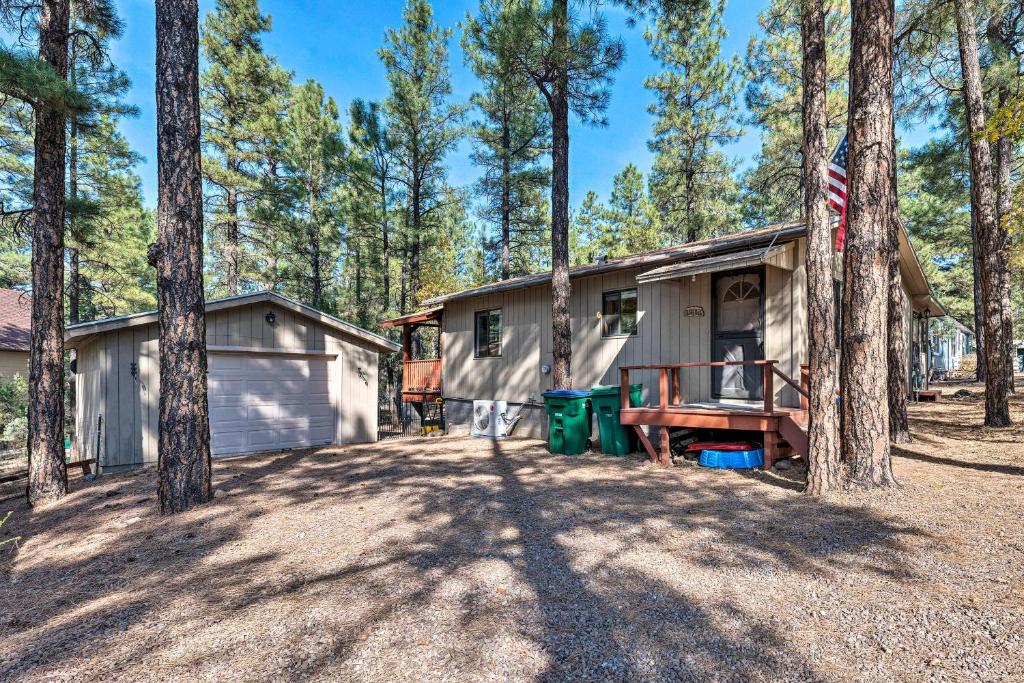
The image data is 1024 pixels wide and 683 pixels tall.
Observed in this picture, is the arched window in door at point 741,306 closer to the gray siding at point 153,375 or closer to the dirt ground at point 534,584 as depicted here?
the dirt ground at point 534,584

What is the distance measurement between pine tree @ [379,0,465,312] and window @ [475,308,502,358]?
6848 mm

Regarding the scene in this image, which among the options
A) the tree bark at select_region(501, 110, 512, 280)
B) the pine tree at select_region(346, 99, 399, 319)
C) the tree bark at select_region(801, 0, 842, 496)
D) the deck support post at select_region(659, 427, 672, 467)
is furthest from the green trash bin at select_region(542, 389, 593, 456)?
the pine tree at select_region(346, 99, 399, 319)

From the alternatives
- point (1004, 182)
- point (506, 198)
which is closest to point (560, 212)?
point (1004, 182)

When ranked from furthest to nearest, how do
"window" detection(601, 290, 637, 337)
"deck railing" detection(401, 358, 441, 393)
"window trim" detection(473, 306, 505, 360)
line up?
"deck railing" detection(401, 358, 441, 393)
"window trim" detection(473, 306, 505, 360)
"window" detection(601, 290, 637, 337)

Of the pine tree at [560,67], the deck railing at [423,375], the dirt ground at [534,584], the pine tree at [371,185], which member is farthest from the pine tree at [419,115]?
the dirt ground at [534,584]

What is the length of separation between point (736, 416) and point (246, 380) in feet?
27.2

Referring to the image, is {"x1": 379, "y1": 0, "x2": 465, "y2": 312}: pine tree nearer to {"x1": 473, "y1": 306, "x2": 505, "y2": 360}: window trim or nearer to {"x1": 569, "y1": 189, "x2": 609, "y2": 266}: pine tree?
{"x1": 473, "y1": 306, "x2": 505, "y2": 360}: window trim

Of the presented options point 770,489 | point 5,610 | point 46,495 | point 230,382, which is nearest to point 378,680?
point 5,610

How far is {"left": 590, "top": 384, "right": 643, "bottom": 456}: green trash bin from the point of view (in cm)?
758

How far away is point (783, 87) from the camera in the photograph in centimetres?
1416

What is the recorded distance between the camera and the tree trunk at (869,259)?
15.3ft

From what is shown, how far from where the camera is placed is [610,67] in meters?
9.19

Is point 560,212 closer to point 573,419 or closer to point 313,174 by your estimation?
point 573,419

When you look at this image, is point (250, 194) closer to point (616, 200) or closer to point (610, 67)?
point (610, 67)
